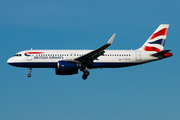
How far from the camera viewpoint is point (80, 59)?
52.7m

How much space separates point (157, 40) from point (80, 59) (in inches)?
577

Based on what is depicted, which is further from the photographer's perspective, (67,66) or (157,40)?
(157,40)

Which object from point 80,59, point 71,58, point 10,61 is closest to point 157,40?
point 80,59

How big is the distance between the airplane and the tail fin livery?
51 cm

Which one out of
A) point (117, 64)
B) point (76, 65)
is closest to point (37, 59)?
point (76, 65)

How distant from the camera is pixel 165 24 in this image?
197 ft

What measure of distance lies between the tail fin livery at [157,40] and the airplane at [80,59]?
1.66 ft

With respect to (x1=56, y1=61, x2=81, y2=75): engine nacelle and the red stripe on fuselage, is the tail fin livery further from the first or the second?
(x1=56, y1=61, x2=81, y2=75): engine nacelle

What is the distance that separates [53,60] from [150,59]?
15.7 m

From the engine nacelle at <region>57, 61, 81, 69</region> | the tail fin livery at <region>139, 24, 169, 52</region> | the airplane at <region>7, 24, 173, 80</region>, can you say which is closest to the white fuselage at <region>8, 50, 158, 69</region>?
the airplane at <region>7, 24, 173, 80</region>

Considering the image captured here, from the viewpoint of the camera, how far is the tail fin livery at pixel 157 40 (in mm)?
58031

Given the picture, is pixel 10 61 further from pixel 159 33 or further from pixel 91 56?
pixel 159 33

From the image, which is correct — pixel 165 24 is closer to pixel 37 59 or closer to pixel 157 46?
pixel 157 46

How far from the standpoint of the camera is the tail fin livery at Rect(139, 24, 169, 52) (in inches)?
2285
